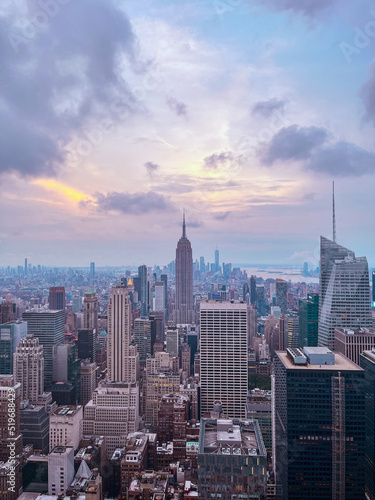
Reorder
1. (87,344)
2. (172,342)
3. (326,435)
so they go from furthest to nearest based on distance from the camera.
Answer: (172,342)
(87,344)
(326,435)

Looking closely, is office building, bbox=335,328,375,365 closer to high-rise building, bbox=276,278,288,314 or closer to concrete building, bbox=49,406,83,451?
high-rise building, bbox=276,278,288,314

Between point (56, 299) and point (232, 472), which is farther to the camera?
point (56, 299)

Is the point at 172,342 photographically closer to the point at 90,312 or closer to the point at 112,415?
the point at 90,312

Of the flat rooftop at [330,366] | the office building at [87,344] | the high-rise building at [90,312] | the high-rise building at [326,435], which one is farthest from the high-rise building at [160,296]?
the high-rise building at [326,435]

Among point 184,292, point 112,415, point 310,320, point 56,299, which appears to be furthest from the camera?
point 184,292

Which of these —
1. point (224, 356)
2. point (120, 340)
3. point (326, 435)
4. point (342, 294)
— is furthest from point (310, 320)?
point (326, 435)

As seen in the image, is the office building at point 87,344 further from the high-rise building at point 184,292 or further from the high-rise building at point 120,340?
the high-rise building at point 184,292

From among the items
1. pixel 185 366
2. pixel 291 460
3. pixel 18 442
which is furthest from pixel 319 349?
pixel 185 366
